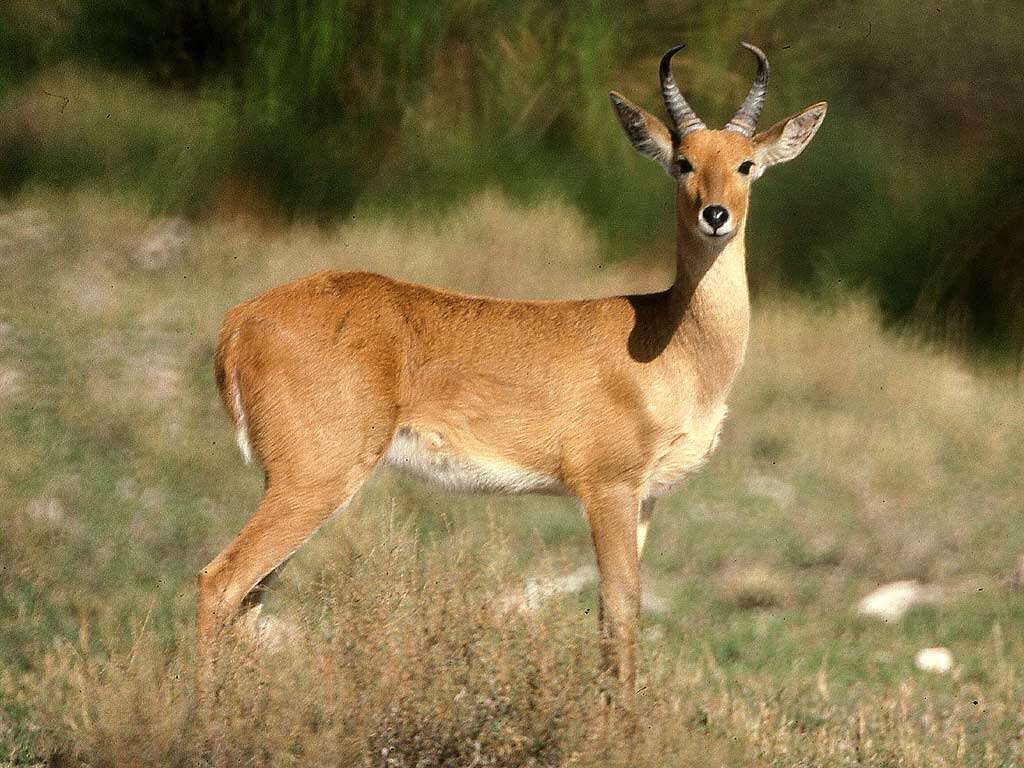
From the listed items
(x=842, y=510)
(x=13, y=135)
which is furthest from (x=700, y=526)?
(x=13, y=135)

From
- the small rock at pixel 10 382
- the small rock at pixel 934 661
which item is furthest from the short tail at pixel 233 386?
the small rock at pixel 10 382

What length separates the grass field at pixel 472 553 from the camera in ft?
19.0

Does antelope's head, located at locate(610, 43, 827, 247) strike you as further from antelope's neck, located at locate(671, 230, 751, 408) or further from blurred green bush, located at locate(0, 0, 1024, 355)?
blurred green bush, located at locate(0, 0, 1024, 355)

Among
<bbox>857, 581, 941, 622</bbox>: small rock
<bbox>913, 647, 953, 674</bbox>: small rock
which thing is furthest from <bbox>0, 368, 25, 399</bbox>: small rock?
<bbox>913, 647, 953, 674</bbox>: small rock

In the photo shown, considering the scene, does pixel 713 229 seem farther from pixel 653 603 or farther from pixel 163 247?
pixel 163 247

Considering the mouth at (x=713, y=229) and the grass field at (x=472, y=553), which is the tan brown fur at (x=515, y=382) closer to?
the mouth at (x=713, y=229)

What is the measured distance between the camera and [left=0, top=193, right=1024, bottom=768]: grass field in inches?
228

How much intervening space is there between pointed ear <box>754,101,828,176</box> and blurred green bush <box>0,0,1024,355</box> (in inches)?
266

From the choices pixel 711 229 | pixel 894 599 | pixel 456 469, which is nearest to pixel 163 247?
pixel 894 599

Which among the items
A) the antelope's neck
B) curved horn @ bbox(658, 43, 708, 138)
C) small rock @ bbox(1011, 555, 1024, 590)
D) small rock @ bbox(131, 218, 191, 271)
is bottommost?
small rock @ bbox(131, 218, 191, 271)

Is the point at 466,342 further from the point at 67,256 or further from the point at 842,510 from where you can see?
the point at 67,256

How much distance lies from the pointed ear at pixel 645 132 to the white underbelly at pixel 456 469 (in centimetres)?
144

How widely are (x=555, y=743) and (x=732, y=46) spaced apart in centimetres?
1035

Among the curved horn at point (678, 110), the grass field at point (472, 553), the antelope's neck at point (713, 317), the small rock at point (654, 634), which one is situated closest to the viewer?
the grass field at point (472, 553)
